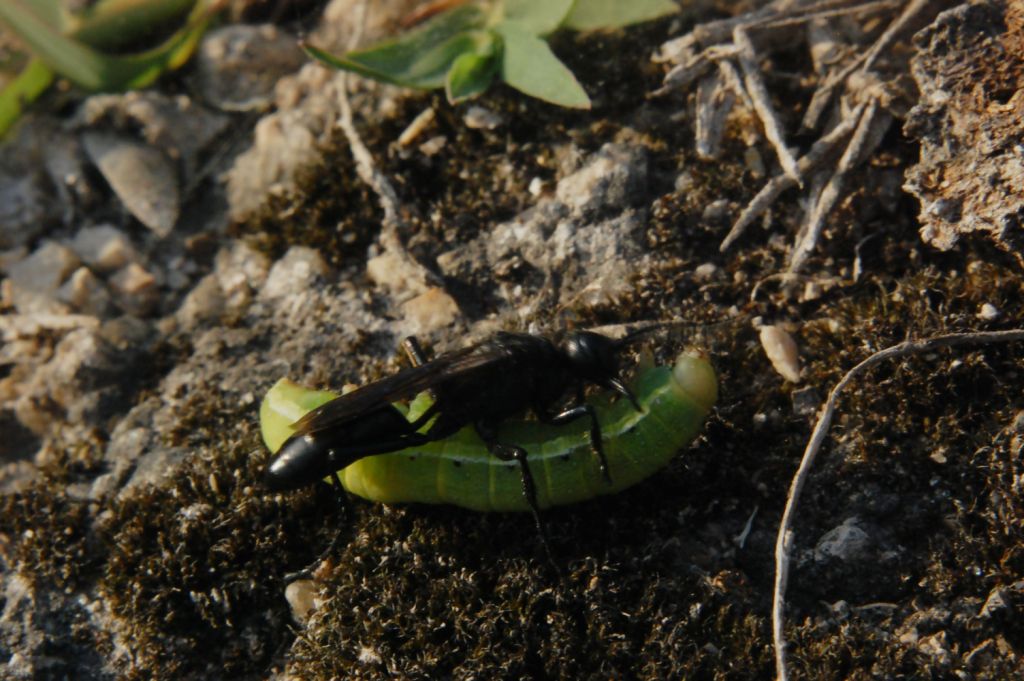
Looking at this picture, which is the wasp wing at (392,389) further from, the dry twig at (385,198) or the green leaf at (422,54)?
the green leaf at (422,54)

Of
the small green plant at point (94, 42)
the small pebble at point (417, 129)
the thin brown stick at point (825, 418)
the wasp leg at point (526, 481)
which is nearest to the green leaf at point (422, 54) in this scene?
the small pebble at point (417, 129)

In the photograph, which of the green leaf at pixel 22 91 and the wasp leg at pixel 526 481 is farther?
the green leaf at pixel 22 91

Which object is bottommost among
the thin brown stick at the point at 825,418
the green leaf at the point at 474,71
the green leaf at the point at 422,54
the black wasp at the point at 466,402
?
the thin brown stick at the point at 825,418

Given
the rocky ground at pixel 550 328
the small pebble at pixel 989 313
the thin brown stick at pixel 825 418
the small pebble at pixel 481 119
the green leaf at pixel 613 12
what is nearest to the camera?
the thin brown stick at pixel 825 418

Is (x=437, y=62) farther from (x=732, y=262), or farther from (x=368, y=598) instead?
(x=368, y=598)

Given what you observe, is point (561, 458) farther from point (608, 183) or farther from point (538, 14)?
point (538, 14)

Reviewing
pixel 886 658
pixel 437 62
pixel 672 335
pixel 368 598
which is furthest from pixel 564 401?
pixel 437 62

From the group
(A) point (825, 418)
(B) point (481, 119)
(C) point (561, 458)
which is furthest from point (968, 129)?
(B) point (481, 119)
